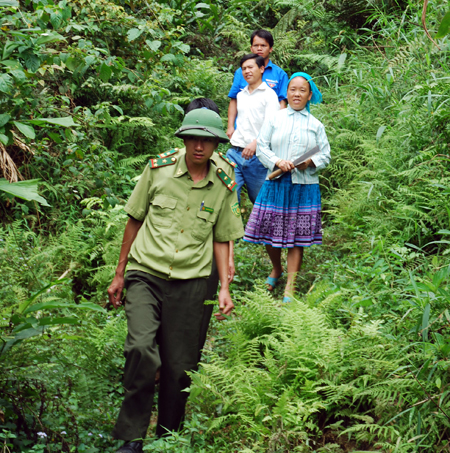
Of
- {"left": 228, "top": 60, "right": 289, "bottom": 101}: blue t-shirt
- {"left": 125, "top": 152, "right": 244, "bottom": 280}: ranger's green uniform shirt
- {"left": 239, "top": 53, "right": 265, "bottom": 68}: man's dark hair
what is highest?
{"left": 239, "top": 53, "right": 265, "bottom": 68}: man's dark hair

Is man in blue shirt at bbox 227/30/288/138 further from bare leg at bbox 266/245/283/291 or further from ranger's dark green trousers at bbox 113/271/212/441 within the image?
ranger's dark green trousers at bbox 113/271/212/441

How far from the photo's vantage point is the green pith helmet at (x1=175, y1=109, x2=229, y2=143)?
390 centimetres

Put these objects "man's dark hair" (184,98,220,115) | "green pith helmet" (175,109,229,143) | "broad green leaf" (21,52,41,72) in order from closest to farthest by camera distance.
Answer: "broad green leaf" (21,52,41,72) → "green pith helmet" (175,109,229,143) → "man's dark hair" (184,98,220,115)

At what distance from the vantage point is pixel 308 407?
3.58 meters

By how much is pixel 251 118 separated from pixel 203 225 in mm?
3042

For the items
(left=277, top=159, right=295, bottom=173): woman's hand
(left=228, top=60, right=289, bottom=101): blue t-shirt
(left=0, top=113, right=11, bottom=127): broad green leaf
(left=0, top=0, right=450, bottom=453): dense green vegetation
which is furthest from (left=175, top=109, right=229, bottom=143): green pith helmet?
(left=228, top=60, right=289, bottom=101): blue t-shirt

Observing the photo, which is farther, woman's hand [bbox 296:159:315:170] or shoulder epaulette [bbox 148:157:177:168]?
woman's hand [bbox 296:159:315:170]

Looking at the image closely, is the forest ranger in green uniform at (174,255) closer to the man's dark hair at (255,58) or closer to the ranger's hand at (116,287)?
the ranger's hand at (116,287)

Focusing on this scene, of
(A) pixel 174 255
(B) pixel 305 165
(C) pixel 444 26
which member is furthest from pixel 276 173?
(C) pixel 444 26

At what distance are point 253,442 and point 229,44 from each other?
12348 mm

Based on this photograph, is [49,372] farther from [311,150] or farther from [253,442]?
[311,150]

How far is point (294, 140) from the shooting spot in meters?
5.85

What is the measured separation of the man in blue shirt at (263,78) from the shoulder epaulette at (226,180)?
9.16ft

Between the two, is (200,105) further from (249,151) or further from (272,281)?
(272,281)
